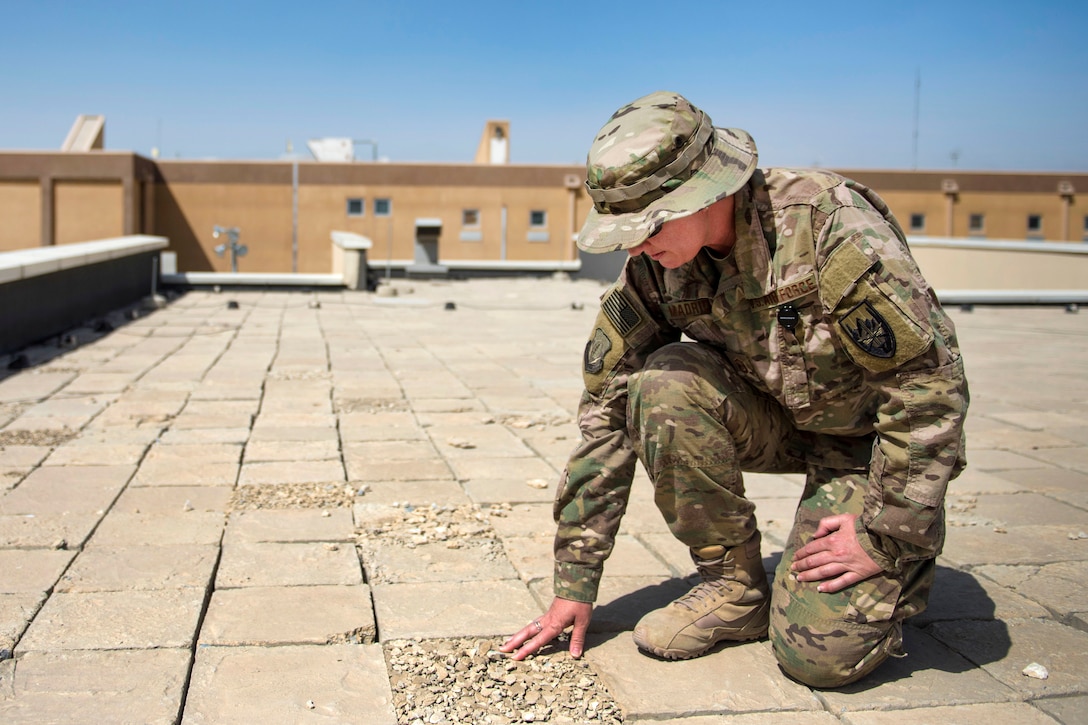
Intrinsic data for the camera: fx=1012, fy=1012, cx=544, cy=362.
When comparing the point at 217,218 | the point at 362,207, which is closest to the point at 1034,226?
the point at 362,207

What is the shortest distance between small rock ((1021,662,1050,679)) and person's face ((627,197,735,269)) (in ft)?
3.66

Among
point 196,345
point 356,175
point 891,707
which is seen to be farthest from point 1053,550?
point 356,175

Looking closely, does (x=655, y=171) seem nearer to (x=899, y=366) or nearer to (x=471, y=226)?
(x=899, y=366)

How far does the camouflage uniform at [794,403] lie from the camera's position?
1.92 meters

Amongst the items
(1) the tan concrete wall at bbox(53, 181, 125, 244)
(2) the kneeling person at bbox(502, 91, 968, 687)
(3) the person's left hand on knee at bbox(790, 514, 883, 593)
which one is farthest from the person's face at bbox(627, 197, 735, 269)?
(1) the tan concrete wall at bbox(53, 181, 125, 244)

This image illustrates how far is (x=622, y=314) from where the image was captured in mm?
2291

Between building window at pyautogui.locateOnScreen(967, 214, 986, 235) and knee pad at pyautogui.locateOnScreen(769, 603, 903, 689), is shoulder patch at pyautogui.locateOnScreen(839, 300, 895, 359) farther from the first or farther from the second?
building window at pyautogui.locateOnScreen(967, 214, 986, 235)

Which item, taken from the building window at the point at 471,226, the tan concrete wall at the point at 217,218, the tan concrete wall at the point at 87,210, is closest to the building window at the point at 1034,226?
the building window at the point at 471,226

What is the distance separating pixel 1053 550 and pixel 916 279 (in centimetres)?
154

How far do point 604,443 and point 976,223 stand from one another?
30996 millimetres

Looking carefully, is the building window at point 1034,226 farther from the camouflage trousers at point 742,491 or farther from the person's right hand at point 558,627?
the person's right hand at point 558,627

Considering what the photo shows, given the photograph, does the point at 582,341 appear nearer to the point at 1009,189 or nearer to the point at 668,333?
the point at 668,333

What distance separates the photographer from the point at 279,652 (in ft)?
7.25

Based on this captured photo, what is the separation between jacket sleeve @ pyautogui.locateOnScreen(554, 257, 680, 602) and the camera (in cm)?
221
